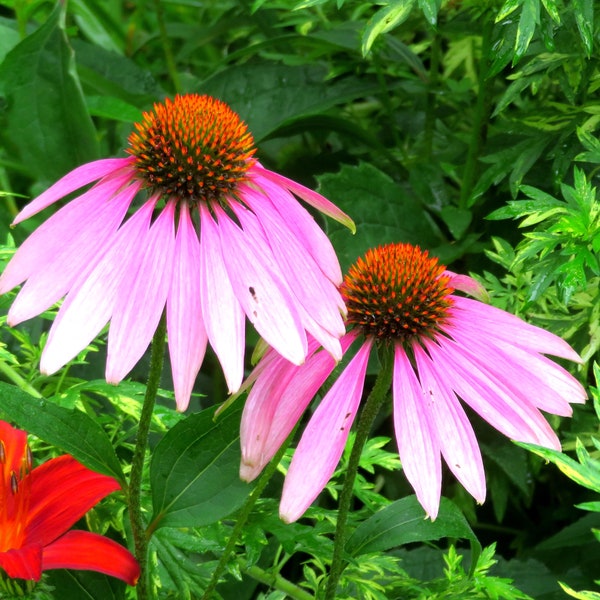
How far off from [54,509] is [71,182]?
215mm

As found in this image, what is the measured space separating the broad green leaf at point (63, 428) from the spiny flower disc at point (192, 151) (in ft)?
0.55

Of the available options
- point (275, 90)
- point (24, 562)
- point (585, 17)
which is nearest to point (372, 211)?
point (275, 90)

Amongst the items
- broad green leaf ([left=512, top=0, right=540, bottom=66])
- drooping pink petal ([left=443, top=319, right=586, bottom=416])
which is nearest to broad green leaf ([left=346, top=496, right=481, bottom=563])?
drooping pink petal ([left=443, top=319, right=586, bottom=416])

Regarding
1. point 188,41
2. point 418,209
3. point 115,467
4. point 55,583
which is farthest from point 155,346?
point 188,41

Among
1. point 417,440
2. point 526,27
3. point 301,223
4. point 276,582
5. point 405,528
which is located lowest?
point 276,582

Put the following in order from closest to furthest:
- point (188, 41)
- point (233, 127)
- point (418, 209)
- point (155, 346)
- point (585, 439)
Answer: point (155, 346) → point (233, 127) → point (585, 439) → point (418, 209) → point (188, 41)

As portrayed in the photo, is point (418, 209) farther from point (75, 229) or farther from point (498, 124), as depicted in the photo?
point (75, 229)

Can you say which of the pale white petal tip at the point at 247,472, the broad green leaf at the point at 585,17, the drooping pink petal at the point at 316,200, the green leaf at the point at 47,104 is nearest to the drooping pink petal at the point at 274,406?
the pale white petal tip at the point at 247,472

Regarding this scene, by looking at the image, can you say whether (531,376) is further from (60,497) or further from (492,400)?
(60,497)

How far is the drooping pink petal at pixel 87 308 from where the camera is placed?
0.56 m

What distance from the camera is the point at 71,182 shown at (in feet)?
2.19

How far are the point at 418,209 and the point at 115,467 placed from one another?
0.72 meters

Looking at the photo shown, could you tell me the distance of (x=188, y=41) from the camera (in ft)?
5.49

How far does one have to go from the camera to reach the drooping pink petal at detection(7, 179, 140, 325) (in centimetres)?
59
